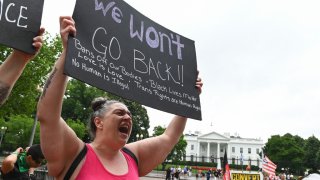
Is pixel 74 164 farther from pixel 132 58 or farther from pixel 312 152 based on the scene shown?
pixel 312 152

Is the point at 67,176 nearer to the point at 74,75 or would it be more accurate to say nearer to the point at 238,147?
the point at 74,75

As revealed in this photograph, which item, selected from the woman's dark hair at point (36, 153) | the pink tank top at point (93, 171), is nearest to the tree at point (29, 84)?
the woman's dark hair at point (36, 153)

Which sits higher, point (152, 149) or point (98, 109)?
point (98, 109)

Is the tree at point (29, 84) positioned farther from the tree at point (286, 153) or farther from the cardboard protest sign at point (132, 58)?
the tree at point (286, 153)

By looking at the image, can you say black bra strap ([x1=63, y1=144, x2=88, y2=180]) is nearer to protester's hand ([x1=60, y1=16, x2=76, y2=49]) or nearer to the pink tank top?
the pink tank top

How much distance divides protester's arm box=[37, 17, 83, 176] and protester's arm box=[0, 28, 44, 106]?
40 cm

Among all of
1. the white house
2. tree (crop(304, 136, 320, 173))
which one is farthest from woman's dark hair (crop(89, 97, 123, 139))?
the white house

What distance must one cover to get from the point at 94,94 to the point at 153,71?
6253 cm

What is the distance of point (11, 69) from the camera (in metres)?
2.69

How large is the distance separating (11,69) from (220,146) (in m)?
136

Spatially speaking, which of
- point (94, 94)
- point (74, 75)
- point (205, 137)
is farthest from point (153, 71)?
point (205, 137)

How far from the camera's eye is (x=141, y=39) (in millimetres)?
3400

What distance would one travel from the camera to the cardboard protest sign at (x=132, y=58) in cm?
271

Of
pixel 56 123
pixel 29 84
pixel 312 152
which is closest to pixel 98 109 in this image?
pixel 56 123
